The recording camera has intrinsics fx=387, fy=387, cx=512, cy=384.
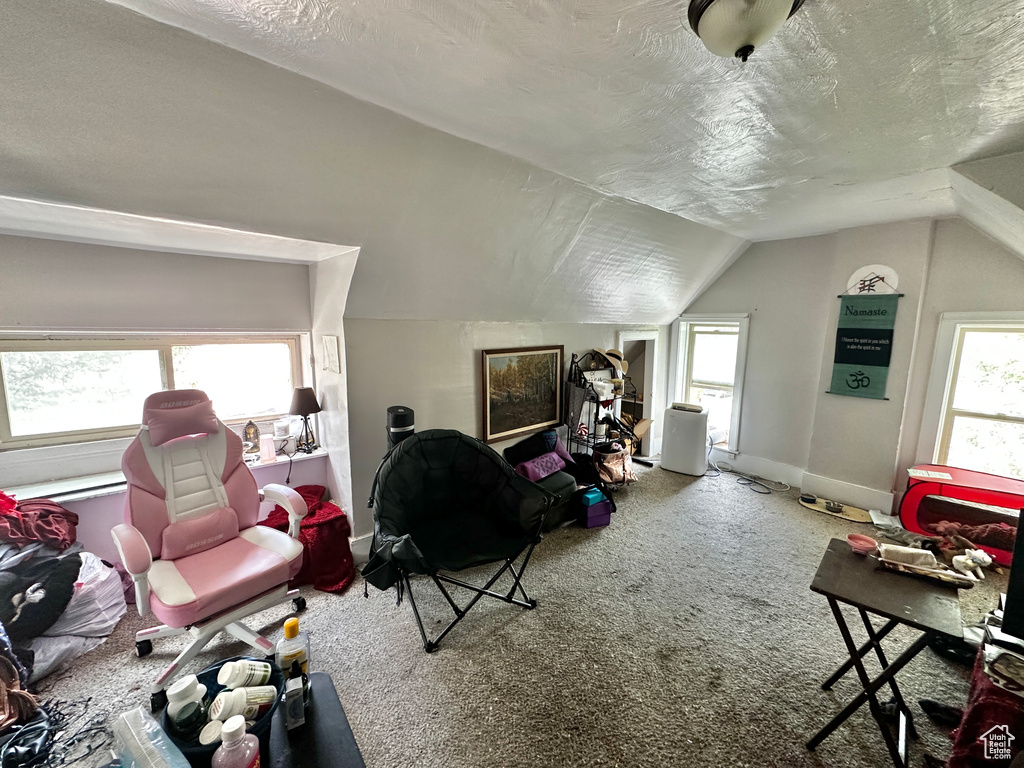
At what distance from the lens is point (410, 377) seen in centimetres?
293

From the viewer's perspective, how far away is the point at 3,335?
212cm

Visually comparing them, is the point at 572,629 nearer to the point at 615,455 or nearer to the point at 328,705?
the point at 328,705

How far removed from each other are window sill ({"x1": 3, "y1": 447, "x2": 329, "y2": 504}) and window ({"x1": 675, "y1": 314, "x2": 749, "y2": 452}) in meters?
5.09

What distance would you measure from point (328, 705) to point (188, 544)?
1258 millimetres

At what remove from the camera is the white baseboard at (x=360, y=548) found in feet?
8.94

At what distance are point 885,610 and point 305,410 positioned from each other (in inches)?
129

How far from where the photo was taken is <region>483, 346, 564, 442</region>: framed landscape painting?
134 inches

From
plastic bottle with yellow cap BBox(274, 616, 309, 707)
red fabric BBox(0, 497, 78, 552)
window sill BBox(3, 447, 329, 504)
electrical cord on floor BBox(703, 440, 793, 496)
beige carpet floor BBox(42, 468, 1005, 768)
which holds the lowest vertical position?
beige carpet floor BBox(42, 468, 1005, 768)

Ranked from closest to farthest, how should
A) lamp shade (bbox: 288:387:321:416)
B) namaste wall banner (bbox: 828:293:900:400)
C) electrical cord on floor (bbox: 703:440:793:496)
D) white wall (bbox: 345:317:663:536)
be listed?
white wall (bbox: 345:317:663:536)
lamp shade (bbox: 288:387:321:416)
namaste wall banner (bbox: 828:293:900:400)
electrical cord on floor (bbox: 703:440:793:496)

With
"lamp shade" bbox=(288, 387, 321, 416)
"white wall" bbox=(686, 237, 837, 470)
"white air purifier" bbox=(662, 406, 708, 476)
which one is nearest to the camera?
"lamp shade" bbox=(288, 387, 321, 416)

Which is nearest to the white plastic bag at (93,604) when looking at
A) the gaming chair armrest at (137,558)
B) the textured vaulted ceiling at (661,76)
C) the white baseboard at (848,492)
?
the gaming chair armrest at (137,558)

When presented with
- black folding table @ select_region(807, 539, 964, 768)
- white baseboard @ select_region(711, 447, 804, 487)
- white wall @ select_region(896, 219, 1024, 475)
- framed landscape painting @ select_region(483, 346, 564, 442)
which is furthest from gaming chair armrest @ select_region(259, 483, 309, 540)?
white wall @ select_region(896, 219, 1024, 475)

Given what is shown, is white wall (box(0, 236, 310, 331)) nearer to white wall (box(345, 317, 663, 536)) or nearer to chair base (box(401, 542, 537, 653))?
white wall (box(345, 317, 663, 536))

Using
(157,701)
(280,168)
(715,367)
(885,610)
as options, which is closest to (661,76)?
(280,168)
